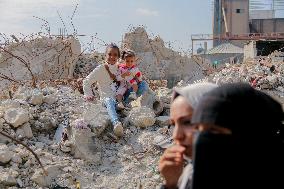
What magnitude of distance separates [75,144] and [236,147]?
444 centimetres

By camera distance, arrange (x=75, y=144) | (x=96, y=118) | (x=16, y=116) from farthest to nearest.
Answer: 1. (x=96, y=118)
2. (x=16, y=116)
3. (x=75, y=144)

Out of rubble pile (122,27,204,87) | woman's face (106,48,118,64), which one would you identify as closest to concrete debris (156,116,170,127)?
woman's face (106,48,118,64)

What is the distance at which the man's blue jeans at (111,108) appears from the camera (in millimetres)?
6066

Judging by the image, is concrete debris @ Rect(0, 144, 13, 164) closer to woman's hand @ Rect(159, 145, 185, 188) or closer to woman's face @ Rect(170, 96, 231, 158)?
woman's hand @ Rect(159, 145, 185, 188)

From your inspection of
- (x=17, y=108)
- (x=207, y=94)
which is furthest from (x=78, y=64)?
(x=207, y=94)

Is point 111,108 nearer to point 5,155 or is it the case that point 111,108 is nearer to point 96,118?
point 96,118

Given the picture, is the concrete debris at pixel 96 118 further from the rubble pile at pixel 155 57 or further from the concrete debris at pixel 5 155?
the rubble pile at pixel 155 57

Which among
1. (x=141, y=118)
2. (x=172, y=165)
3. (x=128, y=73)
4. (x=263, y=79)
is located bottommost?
(x=141, y=118)

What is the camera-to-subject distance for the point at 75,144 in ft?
18.6

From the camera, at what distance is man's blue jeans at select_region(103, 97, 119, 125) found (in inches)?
239

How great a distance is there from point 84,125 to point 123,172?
0.77 m

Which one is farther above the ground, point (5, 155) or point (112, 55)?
point (112, 55)

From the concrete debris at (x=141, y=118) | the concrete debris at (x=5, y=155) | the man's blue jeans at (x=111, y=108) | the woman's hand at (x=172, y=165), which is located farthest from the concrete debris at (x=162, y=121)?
the woman's hand at (x=172, y=165)

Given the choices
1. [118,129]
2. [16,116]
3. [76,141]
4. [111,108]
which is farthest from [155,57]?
[76,141]
